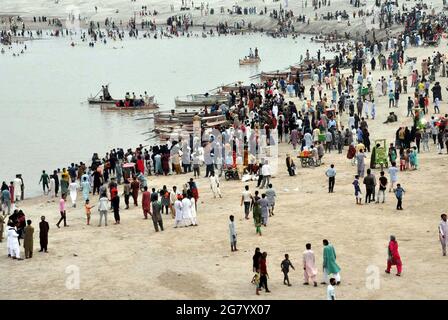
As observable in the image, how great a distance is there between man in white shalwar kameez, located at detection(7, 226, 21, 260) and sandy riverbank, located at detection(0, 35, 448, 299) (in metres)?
0.25

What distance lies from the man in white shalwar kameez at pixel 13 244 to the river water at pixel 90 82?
11.4 meters

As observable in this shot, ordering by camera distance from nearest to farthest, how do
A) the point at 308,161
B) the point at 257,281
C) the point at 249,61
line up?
the point at 257,281
the point at 308,161
the point at 249,61

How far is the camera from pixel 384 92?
43.2m

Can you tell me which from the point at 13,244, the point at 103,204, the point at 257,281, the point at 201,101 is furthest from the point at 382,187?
the point at 201,101

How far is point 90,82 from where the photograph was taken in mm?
70312

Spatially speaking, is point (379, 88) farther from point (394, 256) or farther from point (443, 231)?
point (394, 256)

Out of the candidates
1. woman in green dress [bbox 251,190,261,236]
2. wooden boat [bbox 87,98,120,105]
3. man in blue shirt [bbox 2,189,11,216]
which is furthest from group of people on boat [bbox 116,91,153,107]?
woman in green dress [bbox 251,190,261,236]

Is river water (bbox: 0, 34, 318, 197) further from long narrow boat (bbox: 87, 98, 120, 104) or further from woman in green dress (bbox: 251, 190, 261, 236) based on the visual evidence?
woman in green dress (bbox: 251, 190, 261, 236)

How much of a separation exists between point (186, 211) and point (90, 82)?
47143 mm

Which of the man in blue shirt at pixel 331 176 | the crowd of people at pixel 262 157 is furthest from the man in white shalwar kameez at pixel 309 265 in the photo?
the man in blue shirt at pixel 331 176

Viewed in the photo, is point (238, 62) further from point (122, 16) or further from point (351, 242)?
point (351, 242)

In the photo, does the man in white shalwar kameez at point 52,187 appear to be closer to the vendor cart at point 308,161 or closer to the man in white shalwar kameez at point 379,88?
the vendor cart at point 308,161

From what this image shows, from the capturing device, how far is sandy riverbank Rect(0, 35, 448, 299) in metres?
19.0
